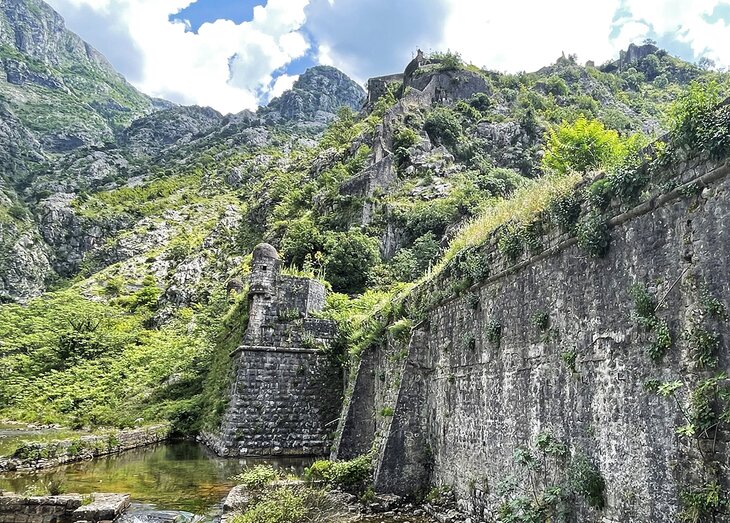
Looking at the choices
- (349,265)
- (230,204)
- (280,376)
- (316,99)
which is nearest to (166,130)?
(316,99)

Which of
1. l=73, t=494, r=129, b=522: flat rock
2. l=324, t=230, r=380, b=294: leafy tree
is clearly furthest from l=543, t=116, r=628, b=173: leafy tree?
l=324, t=230, r=380, b=294: leafy tree

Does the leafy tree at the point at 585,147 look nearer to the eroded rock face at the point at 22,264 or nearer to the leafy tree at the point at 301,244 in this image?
the leafy tree at the point at 301,244

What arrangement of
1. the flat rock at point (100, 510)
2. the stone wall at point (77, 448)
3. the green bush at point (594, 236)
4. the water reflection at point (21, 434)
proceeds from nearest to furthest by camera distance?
1. the green bush at point (594, 236)
2. the flat rock at point (100, 510)
3. the stone wall at point (77, 448)
4. the water reflection at point (21, 434)

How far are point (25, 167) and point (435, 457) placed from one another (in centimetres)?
11044

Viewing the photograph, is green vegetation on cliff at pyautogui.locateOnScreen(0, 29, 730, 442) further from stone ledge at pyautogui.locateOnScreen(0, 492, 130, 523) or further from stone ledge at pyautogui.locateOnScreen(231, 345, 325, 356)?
stone ledge at pyautogui.locateOnScreen(0, 492, 130, 523)

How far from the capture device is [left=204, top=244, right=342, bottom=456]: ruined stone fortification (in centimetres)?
1836

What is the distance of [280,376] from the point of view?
63.1ft

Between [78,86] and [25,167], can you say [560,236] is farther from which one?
[78,86]

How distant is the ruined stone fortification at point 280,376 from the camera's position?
18.4 m

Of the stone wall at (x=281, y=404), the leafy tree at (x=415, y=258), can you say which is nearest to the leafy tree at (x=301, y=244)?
the leafy tree at (x=415, y=258)

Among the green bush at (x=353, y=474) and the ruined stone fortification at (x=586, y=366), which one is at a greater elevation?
the ruined stone fortification at (x=586, y=366)

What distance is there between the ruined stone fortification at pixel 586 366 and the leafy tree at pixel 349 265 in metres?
21.2

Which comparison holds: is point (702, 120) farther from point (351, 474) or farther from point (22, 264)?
point (22, 264)

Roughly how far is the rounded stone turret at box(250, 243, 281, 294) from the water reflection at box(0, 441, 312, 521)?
21.4 feet
